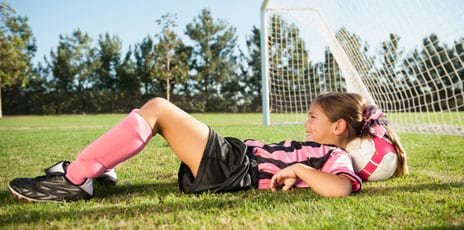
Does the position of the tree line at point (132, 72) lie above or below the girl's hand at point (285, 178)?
above

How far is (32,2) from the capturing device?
36.0 m

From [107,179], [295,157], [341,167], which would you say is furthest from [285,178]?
[107,179]

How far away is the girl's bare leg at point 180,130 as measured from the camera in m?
2.24

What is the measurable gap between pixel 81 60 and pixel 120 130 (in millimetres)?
37064

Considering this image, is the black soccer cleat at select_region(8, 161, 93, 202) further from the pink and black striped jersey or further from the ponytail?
the ponytail

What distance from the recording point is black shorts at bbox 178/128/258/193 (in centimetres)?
226

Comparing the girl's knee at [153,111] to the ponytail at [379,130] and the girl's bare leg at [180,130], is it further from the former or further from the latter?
the ponytail at [379,130]

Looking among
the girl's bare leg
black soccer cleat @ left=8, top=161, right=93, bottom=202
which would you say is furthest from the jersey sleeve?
black soccer cleat @ left=8, top=161, right=93, bottom=202

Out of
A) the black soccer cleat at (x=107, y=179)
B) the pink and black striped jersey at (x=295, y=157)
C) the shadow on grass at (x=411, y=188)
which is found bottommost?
the shadow on grass at (x=411, y=188)

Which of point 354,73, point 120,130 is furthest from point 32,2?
point 120,130

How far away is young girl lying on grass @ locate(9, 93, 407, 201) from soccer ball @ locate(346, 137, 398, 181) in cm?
23

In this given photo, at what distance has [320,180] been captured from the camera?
86.6 inches

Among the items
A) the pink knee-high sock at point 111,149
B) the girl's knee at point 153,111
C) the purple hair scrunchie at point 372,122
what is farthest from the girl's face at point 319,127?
the pink knee-high sock at point 111,149

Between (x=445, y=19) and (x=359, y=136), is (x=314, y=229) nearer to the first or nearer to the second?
(x=359, y=136)
